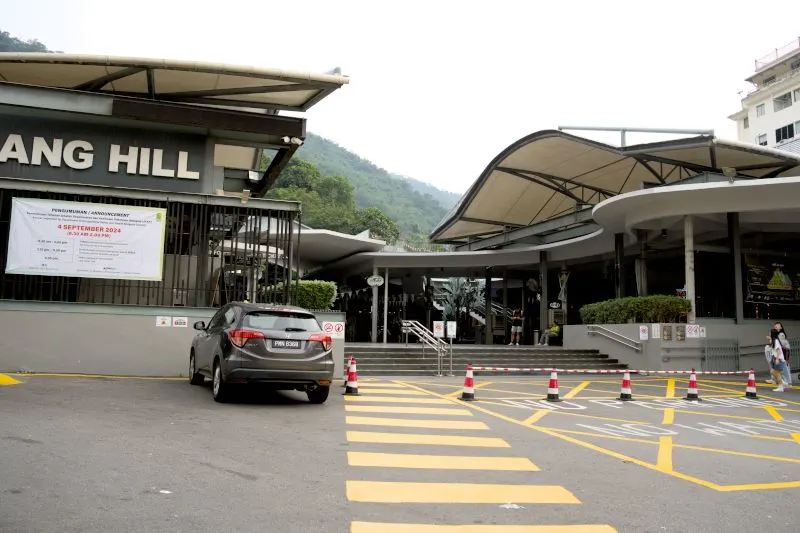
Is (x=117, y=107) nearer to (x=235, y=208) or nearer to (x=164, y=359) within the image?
(x=235, y=208)

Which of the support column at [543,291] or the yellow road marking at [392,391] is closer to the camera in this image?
the yellow road marking at [392,391]

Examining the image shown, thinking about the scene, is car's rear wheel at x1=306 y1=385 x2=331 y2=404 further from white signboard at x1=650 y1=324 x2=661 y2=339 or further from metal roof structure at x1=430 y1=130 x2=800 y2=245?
metal roof structure at x1=430 y1=130 x2=800 y2=245

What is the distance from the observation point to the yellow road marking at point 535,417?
923 centimetres

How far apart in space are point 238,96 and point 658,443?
42.5 feet

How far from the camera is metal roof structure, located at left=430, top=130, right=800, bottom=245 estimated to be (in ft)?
68.6

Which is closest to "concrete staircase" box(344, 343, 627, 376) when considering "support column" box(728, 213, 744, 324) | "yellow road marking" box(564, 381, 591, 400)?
"yellow road marking" box(564, 381, 591, 400)

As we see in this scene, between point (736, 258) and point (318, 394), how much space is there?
15.2 meters

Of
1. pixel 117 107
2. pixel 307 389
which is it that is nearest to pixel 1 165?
pixel 117 107

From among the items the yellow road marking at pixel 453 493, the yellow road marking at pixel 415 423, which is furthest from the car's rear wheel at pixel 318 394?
the yellow road marking at pixel 453 493

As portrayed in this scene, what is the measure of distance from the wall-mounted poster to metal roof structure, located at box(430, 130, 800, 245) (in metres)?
3.39

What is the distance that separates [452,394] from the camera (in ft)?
41.1

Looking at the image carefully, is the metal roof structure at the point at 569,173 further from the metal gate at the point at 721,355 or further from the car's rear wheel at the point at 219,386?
the car's rear wheel at the point at 219,386

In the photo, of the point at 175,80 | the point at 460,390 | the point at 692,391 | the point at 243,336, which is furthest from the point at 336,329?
the point at 692,391

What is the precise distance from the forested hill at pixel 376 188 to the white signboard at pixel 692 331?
3434 inches
